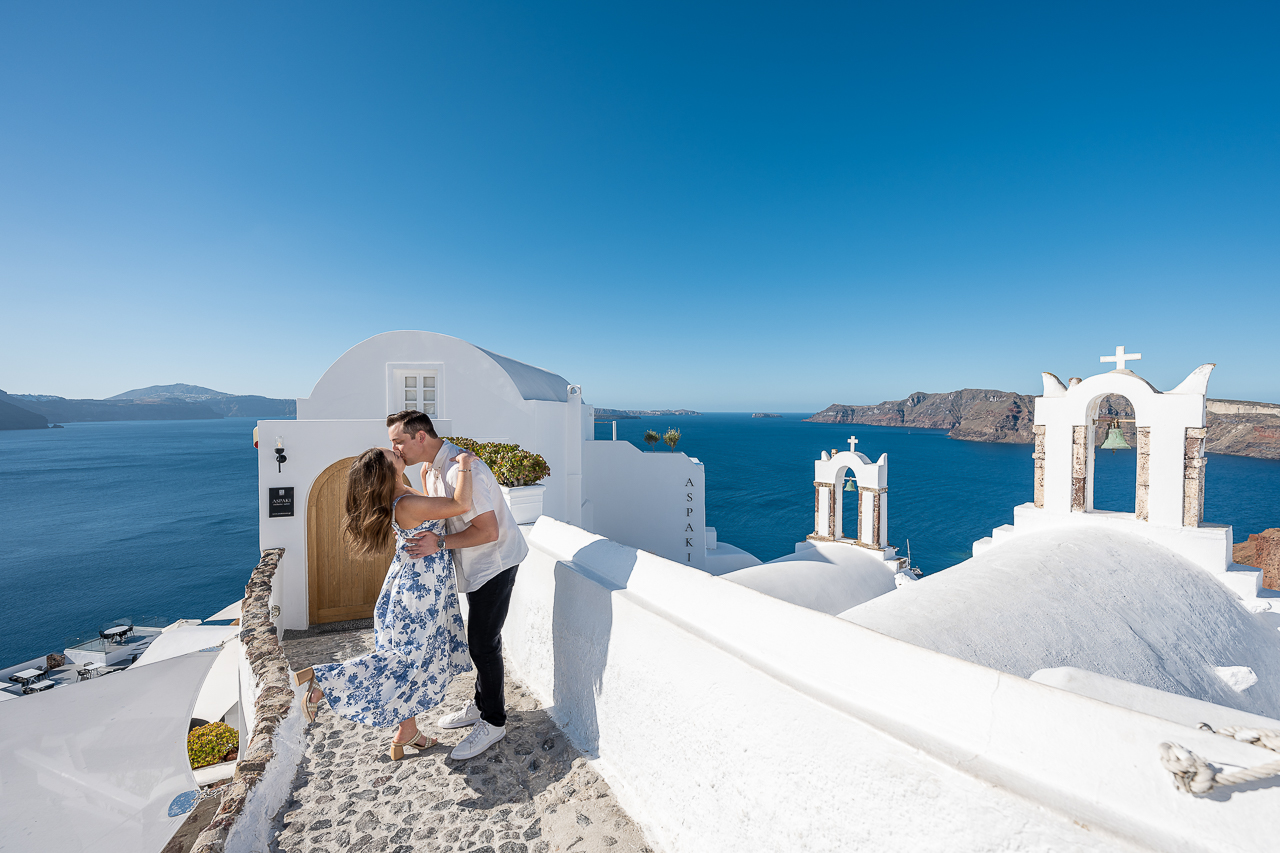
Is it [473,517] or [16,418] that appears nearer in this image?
[473,517]

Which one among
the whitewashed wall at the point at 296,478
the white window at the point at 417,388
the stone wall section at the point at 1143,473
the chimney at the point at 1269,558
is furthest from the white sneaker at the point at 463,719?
the chimney at the point at 1269,558

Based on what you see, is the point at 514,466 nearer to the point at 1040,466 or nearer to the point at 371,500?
the point at 371,500

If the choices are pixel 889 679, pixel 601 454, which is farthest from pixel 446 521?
pixel 601 454

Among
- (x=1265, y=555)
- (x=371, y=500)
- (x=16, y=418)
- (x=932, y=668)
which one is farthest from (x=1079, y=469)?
(x=16, y=418)

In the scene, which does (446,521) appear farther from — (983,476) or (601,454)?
(983,476)

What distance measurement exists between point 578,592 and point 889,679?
2048mm

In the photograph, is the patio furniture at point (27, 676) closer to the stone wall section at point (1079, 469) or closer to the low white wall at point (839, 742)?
the low white wall at point (839, 742)

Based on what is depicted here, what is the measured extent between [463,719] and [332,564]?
13.6 feet

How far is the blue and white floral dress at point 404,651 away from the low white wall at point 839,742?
87cm

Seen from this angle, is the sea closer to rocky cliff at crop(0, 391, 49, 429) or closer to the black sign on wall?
the black sign on wall

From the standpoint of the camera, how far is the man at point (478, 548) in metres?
3.03

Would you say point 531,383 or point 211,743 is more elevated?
point 531,383

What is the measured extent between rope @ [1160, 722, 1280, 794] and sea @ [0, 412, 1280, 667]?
31661mm

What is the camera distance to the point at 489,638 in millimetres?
3273
